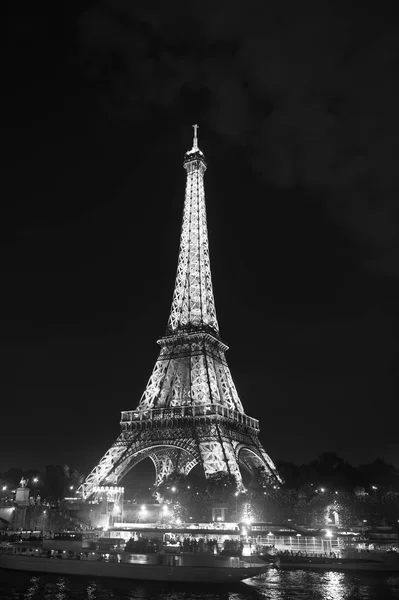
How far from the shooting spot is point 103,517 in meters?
60.6

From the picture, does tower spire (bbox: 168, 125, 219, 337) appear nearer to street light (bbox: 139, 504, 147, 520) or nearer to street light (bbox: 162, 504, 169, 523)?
street light (bbox: 139, 504, 147, 520)

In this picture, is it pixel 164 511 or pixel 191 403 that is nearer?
pixel 164 511

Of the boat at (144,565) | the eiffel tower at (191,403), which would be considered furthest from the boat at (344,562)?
the eiffel tower at (191,403)

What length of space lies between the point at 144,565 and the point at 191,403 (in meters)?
36.1

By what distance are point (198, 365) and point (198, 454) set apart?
15294 millimetres

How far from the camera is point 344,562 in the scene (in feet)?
134

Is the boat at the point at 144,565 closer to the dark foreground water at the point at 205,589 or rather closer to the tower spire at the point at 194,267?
the dark foreground water at the point at 205,589

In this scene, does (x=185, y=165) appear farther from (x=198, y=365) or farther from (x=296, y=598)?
(x=296, y=598)

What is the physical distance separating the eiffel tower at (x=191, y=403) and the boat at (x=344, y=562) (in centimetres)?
1762

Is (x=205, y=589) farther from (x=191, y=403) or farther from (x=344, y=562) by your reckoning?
(x=191, y=403)

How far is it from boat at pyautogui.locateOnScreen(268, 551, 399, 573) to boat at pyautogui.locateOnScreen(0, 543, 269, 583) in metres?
5.81

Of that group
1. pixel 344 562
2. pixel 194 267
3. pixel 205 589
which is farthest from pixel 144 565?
pixel 194 267

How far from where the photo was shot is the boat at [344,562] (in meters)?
39.8

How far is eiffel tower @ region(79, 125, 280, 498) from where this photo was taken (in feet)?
213
